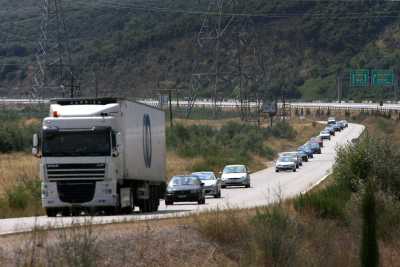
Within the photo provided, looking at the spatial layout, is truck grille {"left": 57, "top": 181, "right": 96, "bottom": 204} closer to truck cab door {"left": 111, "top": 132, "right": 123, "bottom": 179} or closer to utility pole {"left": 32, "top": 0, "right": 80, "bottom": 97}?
truck cab door {"left": 111, "top": 132, "right": 123, "bottom": 179}

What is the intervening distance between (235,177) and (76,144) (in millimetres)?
32143

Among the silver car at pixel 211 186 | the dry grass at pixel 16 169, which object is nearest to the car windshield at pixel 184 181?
the silver car at pixel 211 186

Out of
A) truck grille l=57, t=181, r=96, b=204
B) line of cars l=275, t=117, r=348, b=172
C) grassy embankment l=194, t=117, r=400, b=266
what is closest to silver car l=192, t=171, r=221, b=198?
grassy embankment l=194, t=117, r=400, b=266

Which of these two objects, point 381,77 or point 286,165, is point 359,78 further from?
point 286,165

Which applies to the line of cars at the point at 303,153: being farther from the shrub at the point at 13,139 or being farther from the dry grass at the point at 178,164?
the shrub at the point at 13,139

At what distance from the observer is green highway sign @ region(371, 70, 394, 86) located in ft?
505

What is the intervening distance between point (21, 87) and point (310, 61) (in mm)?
55855

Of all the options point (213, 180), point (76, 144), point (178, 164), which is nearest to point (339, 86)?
point (178, 164)

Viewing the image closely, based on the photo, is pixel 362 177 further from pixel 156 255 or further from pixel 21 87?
pixel 21 87

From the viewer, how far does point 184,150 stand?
303 feet

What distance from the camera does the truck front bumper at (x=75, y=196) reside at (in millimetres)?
32875

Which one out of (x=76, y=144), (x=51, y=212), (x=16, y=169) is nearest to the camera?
(x=76, y=144)

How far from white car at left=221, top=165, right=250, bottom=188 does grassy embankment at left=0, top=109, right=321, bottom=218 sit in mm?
5137

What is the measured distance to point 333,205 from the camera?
34562mm
